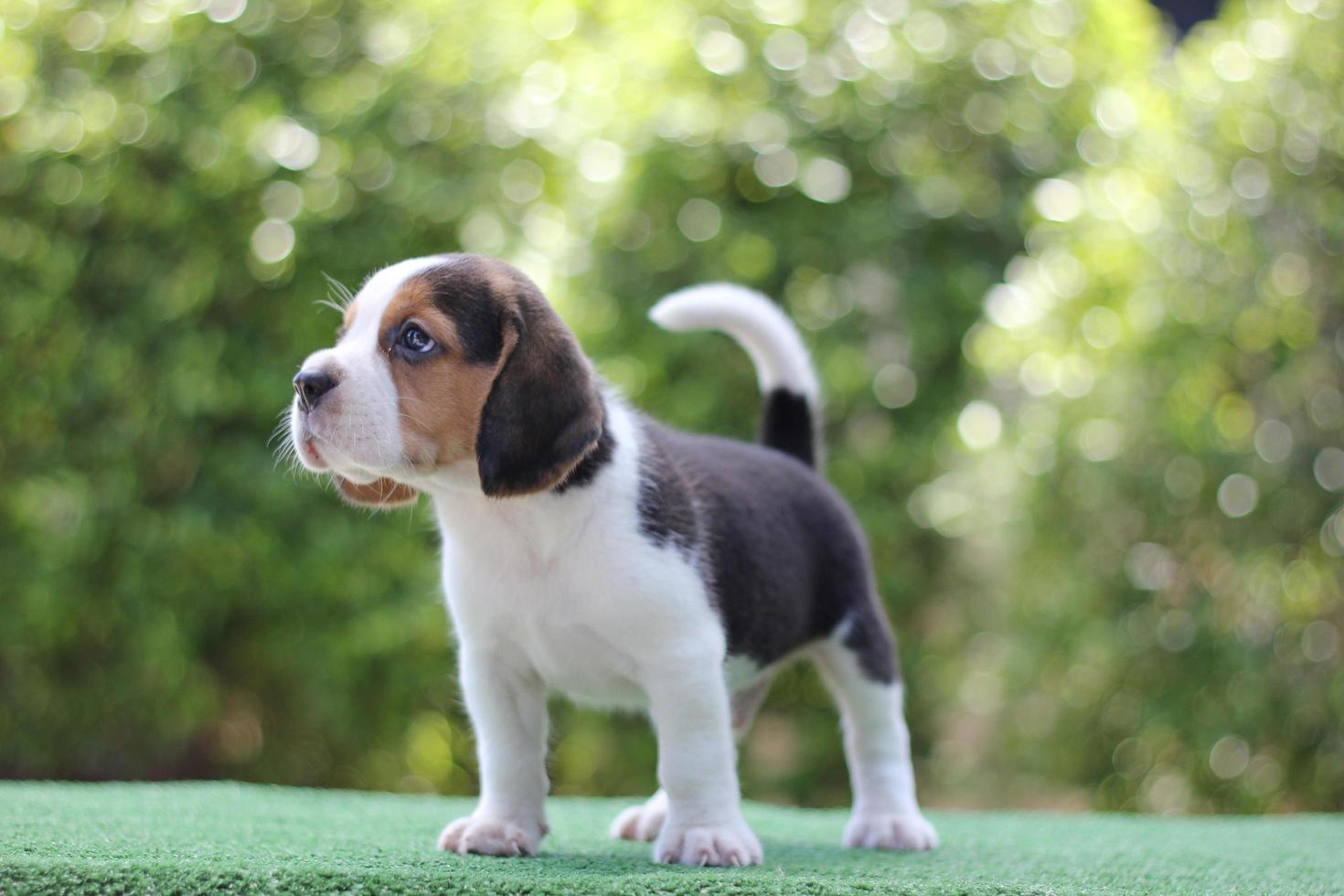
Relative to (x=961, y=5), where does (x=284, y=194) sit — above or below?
below

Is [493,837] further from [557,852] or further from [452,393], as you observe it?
[452,393]

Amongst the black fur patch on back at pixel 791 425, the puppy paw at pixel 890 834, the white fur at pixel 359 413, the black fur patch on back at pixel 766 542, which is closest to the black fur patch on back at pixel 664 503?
the black fur patch on back at pixel 766 542

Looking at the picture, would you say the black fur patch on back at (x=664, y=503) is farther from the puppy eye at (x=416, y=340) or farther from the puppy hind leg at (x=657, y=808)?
the puppy hind leg at (x=657, y=808)

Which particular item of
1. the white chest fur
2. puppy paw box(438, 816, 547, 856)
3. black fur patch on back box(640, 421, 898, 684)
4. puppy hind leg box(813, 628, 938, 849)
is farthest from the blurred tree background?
the white chest fur

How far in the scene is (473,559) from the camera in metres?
3.21

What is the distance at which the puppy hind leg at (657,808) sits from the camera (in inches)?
155

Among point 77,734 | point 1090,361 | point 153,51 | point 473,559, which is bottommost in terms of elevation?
point 77,734

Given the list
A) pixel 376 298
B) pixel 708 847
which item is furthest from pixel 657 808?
pixel 376 298

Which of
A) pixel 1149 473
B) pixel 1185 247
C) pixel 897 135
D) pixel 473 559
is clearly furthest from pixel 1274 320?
pixel 473 559

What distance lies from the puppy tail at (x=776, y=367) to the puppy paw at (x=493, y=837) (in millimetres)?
1402

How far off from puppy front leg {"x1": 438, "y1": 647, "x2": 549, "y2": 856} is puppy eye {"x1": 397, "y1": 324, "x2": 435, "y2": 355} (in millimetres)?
739

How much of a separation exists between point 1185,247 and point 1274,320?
0.47m

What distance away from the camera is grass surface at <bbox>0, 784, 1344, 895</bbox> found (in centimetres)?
267

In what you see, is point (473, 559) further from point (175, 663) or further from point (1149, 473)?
point (1149, 473)
